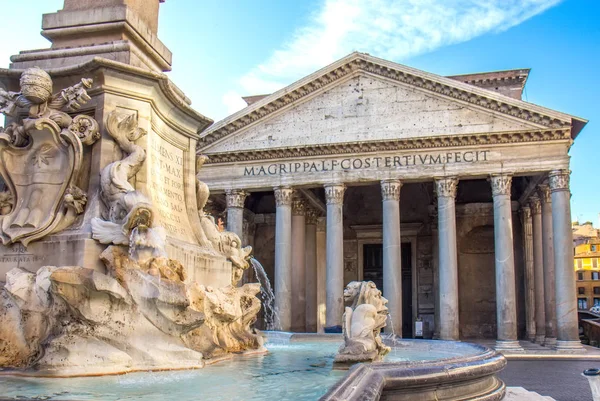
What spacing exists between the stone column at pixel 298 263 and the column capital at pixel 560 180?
925 centimetres

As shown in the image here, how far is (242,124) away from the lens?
22922mm

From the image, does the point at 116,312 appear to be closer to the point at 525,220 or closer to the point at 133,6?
the point at 133,6

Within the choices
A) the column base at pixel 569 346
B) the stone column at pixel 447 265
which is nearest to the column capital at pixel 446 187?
the stone column at pixel 447 265

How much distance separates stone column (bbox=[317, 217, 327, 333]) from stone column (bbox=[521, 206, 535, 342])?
329 inches

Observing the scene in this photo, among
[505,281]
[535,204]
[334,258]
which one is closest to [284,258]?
[334,258]

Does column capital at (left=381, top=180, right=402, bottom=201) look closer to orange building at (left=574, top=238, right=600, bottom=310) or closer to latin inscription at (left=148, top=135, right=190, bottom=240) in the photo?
latin inscription at (left=148, top=135, right=190, bottom=240)

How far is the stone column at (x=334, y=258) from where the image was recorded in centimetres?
2117

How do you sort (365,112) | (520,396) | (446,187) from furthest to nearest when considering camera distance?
(365,112), (446,187), (520,396)

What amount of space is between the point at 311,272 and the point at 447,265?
7.13 metres

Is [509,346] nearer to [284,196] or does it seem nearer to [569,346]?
[569,346]

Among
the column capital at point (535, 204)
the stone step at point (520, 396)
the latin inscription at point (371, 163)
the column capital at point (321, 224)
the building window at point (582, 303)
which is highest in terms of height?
the latin inscription at point (371, 163)

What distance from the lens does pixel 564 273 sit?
1958cm

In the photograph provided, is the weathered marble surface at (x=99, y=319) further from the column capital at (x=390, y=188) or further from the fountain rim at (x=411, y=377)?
the column capital at (x=390, y=188)

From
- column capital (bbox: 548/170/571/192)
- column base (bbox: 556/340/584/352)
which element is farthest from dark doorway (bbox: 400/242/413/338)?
column capital (bbox: 548/170/571/192)
